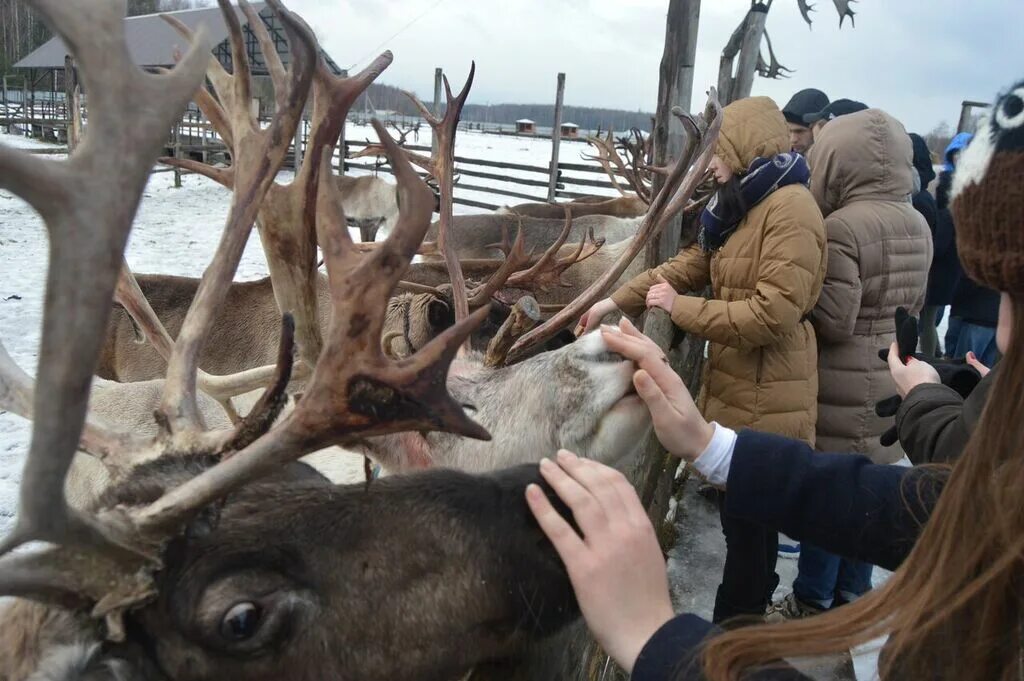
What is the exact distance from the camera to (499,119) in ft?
292

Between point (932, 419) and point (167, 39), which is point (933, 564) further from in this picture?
point (167, 39)

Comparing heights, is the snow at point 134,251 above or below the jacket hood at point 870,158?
below

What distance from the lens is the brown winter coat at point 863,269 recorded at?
9.86 ft

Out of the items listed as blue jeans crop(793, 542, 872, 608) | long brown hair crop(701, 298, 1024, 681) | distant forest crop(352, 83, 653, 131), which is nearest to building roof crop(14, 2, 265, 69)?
distant forest crop(352, 83, 653, 131)

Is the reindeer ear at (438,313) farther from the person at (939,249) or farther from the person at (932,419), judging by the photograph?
the person at (939,249)

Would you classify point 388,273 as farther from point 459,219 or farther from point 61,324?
point 459,219

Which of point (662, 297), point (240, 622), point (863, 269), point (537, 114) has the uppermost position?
point (537, 114)

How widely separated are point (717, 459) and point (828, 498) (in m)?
0.25

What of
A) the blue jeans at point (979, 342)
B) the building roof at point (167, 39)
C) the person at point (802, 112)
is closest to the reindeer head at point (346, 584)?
the blue jeans at point (979, 342)

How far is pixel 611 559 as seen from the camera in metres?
1.22

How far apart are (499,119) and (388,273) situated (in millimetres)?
91571

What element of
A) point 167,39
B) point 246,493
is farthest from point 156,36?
point 246,493

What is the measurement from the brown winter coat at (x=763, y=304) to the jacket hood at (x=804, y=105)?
272 cm

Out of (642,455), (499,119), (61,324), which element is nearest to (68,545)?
(61,324)
